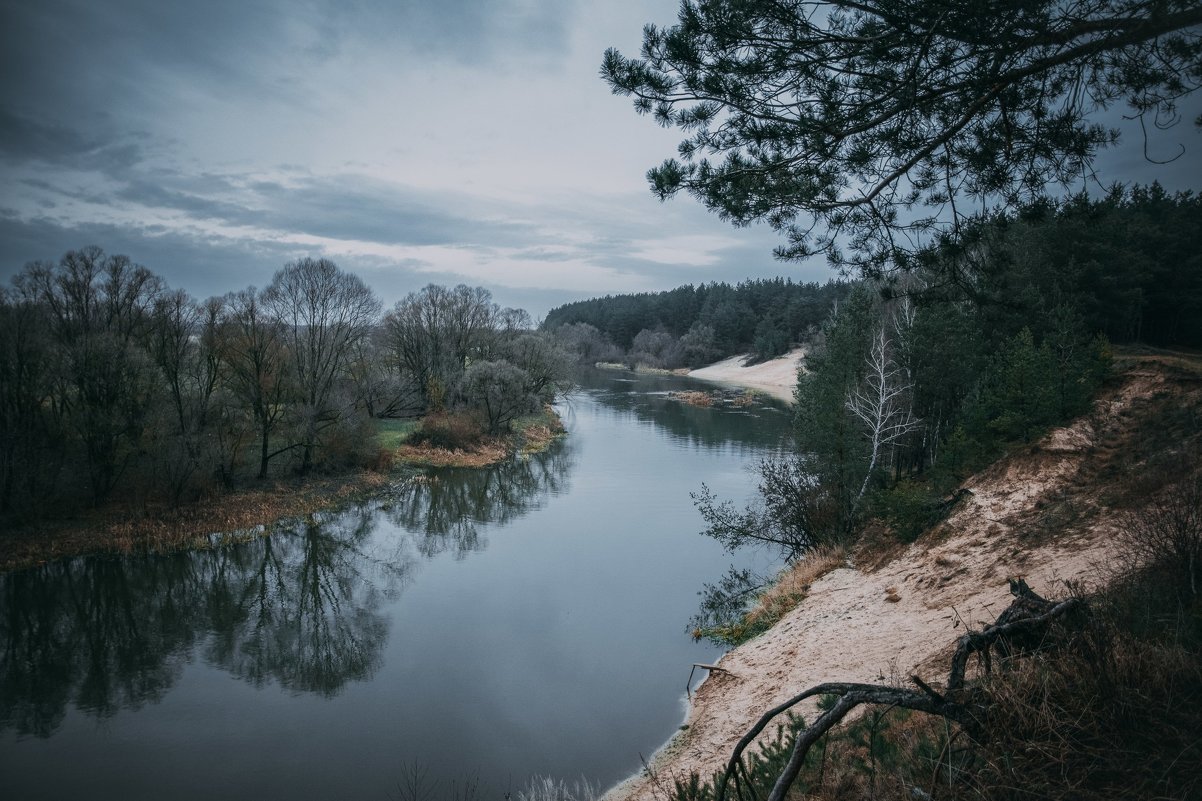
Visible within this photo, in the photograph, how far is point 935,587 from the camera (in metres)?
10.9

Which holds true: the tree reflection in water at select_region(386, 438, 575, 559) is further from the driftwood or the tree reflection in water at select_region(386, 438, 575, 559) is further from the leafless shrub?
the driftwood

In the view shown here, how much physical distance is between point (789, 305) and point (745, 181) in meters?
88.9

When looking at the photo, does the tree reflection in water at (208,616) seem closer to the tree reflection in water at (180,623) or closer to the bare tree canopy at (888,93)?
the tree reflection in water at (180,623)

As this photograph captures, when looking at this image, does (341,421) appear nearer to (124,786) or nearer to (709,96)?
(124,786)

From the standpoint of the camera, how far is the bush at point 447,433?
34938 mm

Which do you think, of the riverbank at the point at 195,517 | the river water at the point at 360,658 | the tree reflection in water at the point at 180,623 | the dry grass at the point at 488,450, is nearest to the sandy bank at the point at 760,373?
the dry grass at the point at 488,450

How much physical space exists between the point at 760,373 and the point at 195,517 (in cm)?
7429

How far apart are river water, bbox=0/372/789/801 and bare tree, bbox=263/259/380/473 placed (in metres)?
5.90

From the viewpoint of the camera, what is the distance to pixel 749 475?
29.4 metres

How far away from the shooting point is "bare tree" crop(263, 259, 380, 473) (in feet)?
88.3

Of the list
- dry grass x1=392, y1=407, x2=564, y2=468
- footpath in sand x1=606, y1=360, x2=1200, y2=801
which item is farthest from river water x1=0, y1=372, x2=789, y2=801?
dry grass x1=392, y1=407, x2=564, y2=468

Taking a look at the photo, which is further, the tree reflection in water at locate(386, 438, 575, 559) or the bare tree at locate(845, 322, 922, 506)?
the tree reflection in water at locate(386, 438, 575, 559)

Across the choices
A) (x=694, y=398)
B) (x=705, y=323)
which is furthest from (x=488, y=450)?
(x=705, y=323)

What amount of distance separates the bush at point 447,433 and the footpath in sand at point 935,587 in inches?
966
